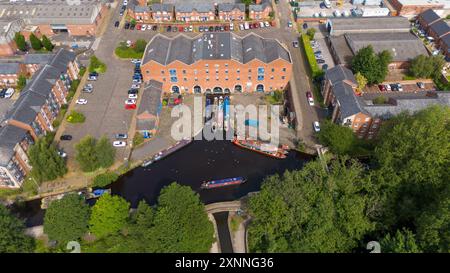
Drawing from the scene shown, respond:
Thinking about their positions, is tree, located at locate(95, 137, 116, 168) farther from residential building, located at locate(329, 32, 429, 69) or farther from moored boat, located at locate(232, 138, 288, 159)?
residential building, located at locate(329, 32, 429, 69)

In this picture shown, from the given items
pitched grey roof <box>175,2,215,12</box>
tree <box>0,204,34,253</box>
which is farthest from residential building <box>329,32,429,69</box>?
tree <box>0,204,34,253</box>

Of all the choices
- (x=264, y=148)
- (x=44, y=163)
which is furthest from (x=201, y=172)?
(x=44, y=163)

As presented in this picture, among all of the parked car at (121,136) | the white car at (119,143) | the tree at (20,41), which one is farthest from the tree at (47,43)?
the white car at (119,143)

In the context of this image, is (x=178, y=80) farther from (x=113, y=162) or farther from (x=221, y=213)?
(x=221, y=213)

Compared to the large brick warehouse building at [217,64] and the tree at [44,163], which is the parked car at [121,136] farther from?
the large brick warehouse building at [217,64]

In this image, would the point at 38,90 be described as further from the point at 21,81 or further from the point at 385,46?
the point at 385,46

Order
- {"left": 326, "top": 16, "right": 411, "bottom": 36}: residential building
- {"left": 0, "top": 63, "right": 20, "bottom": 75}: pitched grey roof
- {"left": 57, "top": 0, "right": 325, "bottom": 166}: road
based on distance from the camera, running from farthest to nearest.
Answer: {"left": 326, "top": 16, "right": 411, "bottom": 36}: residential building, {"left": 0, "top": 63, "right": 20, "bottom": 75}: pitched grey roof, {"left": 57, "top": 0, "right": 325, "bottom": 166}: road
